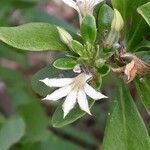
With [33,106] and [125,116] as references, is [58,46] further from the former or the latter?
[33,106]

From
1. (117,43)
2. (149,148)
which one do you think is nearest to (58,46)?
(117,43)

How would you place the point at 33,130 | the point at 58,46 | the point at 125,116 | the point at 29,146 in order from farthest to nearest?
the point at 33,130
the point at 29,146
the point at 125,116
the point at 58,46

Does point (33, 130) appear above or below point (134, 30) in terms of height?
below

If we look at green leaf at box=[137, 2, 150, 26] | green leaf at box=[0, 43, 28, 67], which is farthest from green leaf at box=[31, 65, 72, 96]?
green leaf at box=[0, 43, 28, 67]

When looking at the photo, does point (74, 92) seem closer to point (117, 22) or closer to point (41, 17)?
point (117, 22)

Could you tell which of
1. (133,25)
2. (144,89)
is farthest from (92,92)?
(133,25)

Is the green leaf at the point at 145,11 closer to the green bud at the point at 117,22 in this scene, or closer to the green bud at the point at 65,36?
the green bud at the point at 117,22
